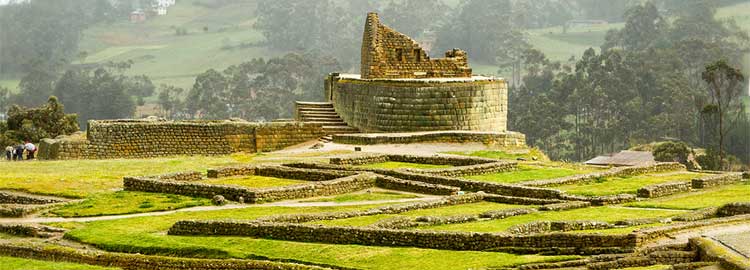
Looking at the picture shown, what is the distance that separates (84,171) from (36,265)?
1628cm

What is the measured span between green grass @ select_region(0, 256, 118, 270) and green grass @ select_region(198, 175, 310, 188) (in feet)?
35.9

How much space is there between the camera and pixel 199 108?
138 metres

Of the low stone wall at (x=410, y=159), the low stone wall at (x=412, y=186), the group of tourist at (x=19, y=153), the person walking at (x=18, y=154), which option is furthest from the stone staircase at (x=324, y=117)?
the low stone wall at (x=412, y=186)

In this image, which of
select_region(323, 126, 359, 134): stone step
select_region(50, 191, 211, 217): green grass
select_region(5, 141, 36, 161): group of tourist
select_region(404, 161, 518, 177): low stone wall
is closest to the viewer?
select_region(50, 191, 211, 217): green grass

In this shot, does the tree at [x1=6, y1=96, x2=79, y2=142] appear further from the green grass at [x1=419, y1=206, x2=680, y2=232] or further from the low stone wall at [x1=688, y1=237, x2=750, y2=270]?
the low stone wall at [x1=688, y1=237, x2=750, y2=270]

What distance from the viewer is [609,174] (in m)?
51.0

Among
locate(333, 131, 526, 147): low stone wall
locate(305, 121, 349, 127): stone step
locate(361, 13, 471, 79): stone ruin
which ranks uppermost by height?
locate(361, 13, 471, 79): stone ruin

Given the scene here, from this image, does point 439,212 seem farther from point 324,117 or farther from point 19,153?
point 324,117

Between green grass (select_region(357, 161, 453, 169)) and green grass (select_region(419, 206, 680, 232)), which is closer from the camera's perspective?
green grass (select_region(419, 206, 680, 232))

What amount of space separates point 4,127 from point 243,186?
36179 millimetres

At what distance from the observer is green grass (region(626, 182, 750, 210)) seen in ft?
143

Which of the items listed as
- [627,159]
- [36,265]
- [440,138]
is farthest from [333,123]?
[36,265]

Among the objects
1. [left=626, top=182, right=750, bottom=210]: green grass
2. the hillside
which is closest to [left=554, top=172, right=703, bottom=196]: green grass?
[left=626, top=182, right=750, bottom=210]: green grass

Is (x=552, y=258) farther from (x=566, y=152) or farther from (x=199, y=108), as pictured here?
(x=199, y=108)
